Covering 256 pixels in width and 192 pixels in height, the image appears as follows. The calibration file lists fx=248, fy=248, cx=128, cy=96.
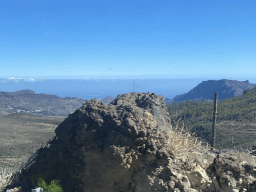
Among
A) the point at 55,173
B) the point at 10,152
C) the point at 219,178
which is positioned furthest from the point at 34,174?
the point at 10,152

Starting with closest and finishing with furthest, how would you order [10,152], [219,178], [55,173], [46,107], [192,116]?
1. [219,178]
2. [55,173]
3. [10,152]
4. [192,116]
5. [46,107]

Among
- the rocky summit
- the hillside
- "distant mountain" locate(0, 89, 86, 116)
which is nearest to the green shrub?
the rocky summit

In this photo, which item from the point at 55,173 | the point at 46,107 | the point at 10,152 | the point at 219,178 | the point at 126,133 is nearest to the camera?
the point at 219,178

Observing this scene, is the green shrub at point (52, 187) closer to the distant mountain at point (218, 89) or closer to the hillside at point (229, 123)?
the hillside at point (229, 123)

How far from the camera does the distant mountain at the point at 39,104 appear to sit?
11219cm

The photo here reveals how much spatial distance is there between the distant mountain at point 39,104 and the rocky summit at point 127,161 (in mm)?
107937

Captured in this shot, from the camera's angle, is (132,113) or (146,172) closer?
(146,172)

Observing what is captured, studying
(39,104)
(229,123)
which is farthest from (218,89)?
(229,123)

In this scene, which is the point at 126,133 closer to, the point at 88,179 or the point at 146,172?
the point at 146,172

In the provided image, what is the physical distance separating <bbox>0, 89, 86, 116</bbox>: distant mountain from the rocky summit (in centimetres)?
10794

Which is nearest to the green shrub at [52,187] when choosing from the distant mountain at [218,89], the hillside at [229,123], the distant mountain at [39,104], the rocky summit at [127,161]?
the rocky summit at [127,161]

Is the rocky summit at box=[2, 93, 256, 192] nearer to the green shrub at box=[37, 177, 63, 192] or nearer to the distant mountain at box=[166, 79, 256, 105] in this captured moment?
the green shrub at box=[37, 177, 63, 192]

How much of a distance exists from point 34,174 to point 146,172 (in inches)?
96.4

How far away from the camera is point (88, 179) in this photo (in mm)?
4887
